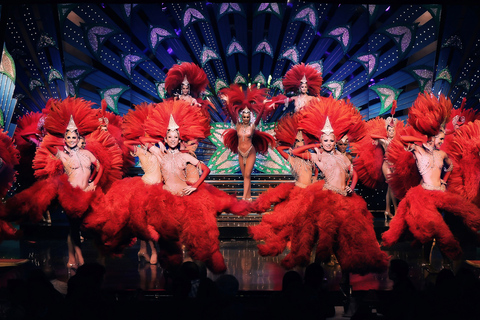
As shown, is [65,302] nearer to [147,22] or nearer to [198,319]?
[198,319]

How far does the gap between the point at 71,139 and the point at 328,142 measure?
2.98 meters

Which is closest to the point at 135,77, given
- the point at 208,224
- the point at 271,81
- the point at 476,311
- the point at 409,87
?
the point at 271,81

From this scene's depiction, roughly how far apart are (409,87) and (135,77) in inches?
225

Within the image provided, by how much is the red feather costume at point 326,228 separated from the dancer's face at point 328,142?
112 mm

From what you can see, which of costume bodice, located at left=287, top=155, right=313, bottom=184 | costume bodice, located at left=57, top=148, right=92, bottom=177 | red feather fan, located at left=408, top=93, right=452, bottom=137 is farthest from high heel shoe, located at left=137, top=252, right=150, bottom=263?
red feather fan, located at left=408, top=93, right=452, bottom=137

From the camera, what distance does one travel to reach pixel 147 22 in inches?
431

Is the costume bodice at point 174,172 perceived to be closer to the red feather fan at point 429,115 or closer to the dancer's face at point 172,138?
the dancer's face at point 172,138

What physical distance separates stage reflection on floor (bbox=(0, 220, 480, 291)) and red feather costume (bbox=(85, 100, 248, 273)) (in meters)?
0.43

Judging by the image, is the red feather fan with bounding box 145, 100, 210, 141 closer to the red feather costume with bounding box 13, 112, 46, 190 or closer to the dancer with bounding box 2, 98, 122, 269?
the dancer with bounding box 2, 98, 122, 269

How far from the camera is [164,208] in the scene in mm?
5371

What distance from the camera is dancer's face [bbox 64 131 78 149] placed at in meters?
6.19

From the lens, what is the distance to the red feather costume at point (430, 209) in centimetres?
549

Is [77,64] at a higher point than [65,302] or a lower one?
higher

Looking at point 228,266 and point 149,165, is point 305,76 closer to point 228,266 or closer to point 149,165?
point 149,165
